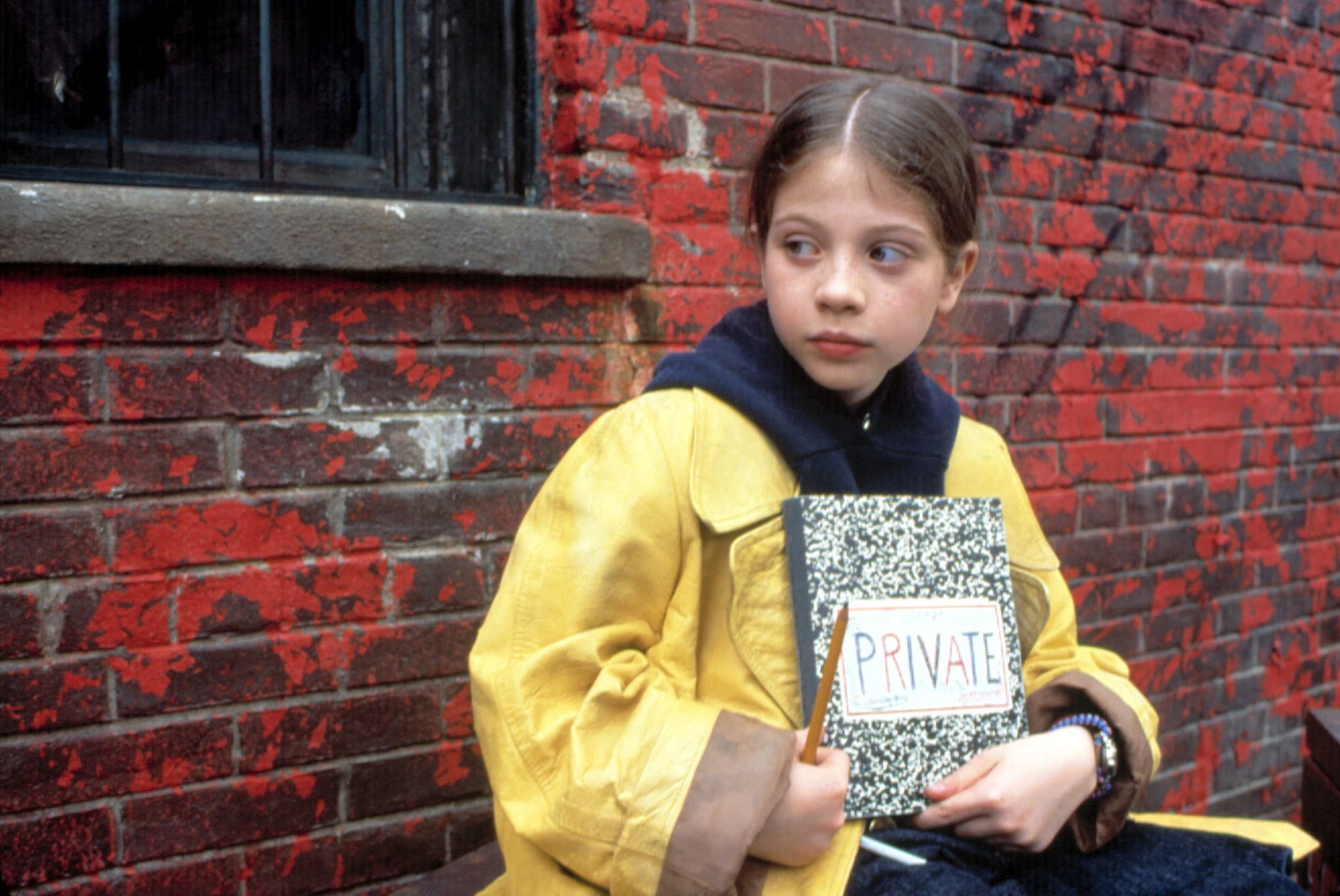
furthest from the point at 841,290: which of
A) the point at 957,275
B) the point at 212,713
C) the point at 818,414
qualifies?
the point at 212,713

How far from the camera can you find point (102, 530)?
1685 millimetres

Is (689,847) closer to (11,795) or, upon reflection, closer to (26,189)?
(11,795)

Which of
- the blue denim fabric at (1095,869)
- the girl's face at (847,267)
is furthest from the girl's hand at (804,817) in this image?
the girl's face at (847,267)

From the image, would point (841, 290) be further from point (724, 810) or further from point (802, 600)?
point (724, 810)

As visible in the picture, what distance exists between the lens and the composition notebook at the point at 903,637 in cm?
133

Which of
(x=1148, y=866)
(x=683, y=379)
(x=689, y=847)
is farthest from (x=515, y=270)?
(x=1148, y=866)

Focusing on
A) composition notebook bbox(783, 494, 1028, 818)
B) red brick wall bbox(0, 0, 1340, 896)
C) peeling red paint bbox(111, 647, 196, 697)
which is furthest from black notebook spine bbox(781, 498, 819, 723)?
peeling red paint bbox(111, 647, 196, 697)

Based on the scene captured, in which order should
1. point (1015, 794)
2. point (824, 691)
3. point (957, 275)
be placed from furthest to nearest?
point (957, 275)
point (1015, 794)
point (824, 691)

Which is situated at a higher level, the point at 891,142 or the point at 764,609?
the point at 891,142

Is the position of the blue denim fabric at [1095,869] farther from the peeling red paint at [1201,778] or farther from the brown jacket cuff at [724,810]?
the peeling red paint at [1201,778]

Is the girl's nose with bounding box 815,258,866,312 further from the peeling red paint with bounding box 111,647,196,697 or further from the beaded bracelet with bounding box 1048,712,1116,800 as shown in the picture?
the peeling red paint with bounding box 111,647,196,697

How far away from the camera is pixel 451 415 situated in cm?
195

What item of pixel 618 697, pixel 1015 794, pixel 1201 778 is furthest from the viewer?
pixel 1201 778

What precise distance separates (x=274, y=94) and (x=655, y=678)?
1247 mm
